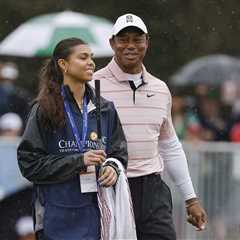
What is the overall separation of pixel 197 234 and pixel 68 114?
21.7 feet

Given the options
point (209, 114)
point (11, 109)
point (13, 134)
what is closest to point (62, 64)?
point (13, 134)

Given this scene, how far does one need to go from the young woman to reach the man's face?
579 mm

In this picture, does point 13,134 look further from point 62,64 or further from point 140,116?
point 62,64

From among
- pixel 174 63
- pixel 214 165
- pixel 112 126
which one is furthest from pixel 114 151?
pixel 174 63

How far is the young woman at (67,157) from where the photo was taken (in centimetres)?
734

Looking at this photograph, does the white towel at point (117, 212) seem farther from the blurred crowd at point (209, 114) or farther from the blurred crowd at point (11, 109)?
the blurred crowd at point (209, 114)

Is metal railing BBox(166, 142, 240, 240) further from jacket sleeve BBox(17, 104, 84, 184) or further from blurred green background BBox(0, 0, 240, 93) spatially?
jacket sleeve BBox(17, 104, 84, 184)

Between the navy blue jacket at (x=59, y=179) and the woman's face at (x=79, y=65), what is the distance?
5.3 inches

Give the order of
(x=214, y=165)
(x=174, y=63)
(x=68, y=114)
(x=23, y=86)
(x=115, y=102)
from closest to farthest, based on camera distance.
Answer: (x=68, y=114), (x=115, y=102), (x=214, y=165), (x=23, y=86), (x=174, y=63)

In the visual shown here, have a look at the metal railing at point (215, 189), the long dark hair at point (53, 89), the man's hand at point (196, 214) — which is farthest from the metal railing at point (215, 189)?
the long dark hair at point (53, 89)

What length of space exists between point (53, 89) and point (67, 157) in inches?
16.9

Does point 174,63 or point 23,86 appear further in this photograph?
point 174,63

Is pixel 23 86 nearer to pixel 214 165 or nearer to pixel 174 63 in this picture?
pixel 174 63

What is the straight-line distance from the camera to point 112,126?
25.0 ft
